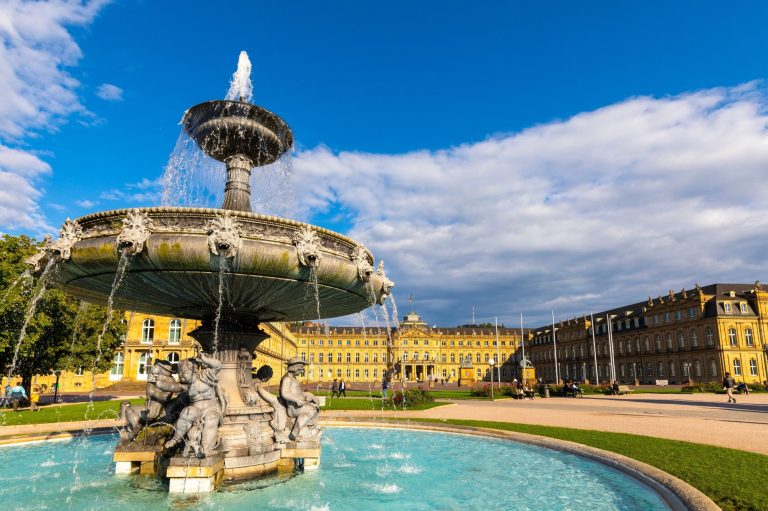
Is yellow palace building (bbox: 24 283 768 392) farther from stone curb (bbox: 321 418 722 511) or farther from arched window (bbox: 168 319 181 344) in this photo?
stone curb (bbox: 321 418 722 511)

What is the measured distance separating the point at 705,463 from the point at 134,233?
10.5 meters

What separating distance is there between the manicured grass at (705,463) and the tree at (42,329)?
62.7ft

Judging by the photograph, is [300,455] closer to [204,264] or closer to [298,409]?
[298,409]

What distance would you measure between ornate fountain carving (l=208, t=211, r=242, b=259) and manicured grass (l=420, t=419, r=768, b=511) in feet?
23.6

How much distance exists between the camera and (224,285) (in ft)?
24.3

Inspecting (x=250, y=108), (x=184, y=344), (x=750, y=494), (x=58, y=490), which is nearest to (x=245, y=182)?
(x=250, y=108)

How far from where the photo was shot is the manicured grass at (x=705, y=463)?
6258mm

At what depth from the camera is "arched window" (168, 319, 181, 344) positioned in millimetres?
44188

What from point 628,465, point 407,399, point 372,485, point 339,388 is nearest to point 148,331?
point 339,388

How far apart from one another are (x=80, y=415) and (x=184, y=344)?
2513 centimetres

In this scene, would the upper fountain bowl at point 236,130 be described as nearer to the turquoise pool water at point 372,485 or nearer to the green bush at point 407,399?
the turquoise pool water at point 372,485

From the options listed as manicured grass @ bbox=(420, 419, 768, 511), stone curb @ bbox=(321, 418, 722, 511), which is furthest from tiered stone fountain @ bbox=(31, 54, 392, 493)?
manicured grass @ bbox=(420, 419, 768, 511)

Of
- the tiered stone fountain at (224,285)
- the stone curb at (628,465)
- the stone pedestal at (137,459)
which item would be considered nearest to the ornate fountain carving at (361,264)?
the tiered stone fountain at (224,285)

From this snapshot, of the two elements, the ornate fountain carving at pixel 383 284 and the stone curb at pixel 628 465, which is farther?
the ornate fountain carving at pixel 383 284
